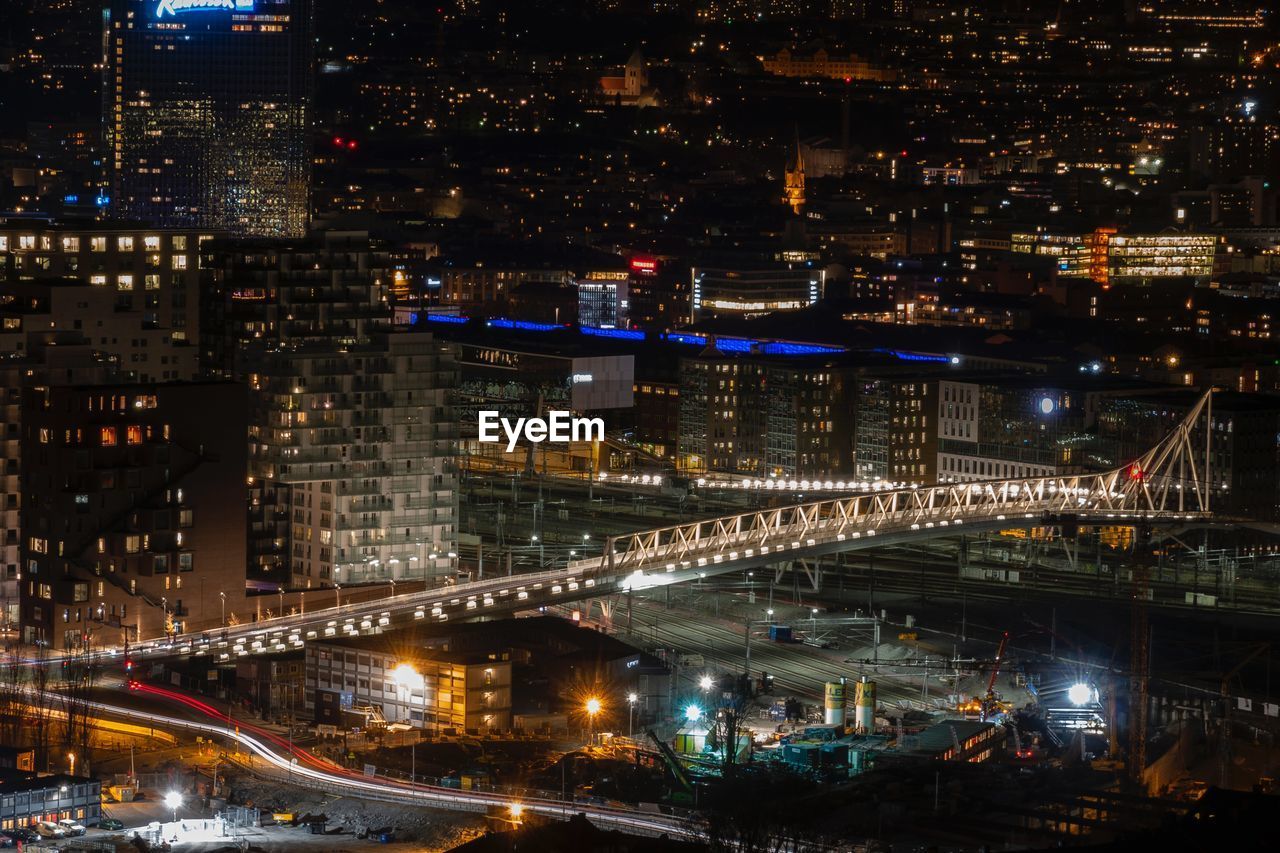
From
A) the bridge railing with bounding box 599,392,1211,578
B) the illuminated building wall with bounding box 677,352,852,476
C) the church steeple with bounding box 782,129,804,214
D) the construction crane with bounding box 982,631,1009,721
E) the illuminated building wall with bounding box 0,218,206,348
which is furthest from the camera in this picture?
the church steeple with bounding box 782,129,804,214

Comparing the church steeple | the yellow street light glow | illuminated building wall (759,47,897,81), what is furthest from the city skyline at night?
illuminated building wall (759,47,897,81)

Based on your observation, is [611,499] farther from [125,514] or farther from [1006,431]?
[125,514]

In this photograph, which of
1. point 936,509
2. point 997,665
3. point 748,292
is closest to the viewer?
point 997,665

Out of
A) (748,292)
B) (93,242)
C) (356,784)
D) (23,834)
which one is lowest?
(23,834)

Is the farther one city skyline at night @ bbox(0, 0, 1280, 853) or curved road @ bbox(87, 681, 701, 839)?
city skyline at night @ bbox(0, 0, 1280, 853)

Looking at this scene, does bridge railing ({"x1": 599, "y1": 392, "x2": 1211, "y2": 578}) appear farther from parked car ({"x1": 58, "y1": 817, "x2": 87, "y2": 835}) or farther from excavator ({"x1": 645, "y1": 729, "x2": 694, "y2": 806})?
parked car ({"x1": 58, "y1": 817, "x2": 87, "y2": 835})

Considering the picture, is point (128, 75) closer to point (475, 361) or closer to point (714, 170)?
point (475, 361)

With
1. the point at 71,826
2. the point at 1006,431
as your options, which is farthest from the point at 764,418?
the point at 71,826
